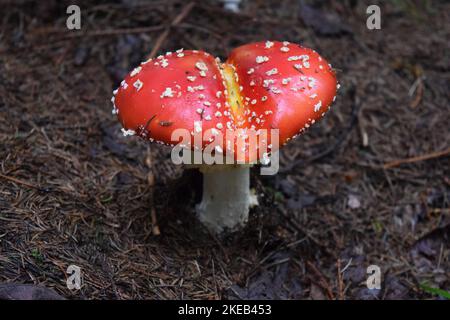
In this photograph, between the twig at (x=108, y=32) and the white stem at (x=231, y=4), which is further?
the white stem at (x=231, y=4)

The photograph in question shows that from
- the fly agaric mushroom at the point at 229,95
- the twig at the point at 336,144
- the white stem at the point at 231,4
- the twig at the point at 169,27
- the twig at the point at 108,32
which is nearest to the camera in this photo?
the fly agaric mushroom at the point at 229,95

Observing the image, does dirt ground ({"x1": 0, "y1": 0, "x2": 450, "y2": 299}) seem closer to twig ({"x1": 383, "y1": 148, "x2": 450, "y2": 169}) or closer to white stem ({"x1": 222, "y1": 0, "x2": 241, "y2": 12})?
twig ({"x1": 383, "y1": 148, "x2": 450, "y2": 169})

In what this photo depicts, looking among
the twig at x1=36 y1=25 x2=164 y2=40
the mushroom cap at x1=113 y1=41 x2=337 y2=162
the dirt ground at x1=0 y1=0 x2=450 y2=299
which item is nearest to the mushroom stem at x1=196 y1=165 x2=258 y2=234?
the dirt ground at x1=0 y1=0 x2=450 y2=299

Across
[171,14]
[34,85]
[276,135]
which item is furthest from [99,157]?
[171,14]

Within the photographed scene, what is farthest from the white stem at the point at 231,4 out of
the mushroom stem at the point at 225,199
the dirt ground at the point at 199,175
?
the mushroom stem at the point at 225,199

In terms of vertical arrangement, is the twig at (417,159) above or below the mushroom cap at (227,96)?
below

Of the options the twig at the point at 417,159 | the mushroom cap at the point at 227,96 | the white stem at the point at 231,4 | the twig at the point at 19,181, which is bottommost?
the twig at the point at 417,159

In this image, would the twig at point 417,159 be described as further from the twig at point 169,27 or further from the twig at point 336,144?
the twig at point 169,27
